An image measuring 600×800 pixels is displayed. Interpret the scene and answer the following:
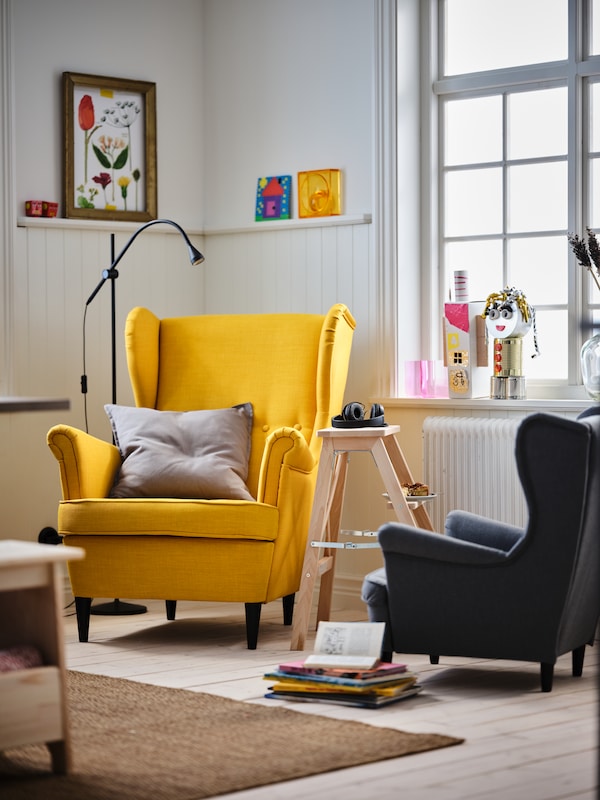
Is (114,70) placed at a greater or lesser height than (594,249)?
greater

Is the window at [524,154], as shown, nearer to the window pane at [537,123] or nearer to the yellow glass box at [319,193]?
the window pane at [537,123]

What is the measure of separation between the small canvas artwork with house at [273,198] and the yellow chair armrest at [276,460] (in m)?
1.37

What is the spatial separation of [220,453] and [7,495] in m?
1.02

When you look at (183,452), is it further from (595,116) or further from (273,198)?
(595,116)

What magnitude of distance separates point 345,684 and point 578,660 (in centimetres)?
80

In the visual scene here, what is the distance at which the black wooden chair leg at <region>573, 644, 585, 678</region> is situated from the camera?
11.8ft

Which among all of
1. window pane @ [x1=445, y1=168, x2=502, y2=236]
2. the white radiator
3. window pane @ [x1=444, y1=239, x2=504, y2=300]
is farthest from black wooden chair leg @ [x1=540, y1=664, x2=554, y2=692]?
window pane @ [x1=445, y1=168, x2=502, y2=236]

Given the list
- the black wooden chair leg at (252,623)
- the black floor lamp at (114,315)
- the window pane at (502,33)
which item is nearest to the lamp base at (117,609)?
the black floor lamp at (114,315)

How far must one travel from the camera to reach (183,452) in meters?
4.40

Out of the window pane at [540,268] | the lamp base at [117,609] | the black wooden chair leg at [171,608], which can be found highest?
the window pane at [540,268]

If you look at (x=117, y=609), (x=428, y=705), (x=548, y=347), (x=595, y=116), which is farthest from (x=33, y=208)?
(x=428, y=705)

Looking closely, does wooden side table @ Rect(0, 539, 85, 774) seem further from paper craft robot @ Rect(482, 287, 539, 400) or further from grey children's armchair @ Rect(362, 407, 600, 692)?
paper craft robot @ Rect(482, 287, 539, 400)

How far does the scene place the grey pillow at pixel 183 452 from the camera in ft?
13.9

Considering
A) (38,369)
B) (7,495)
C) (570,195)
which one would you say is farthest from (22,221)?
(570,195)
